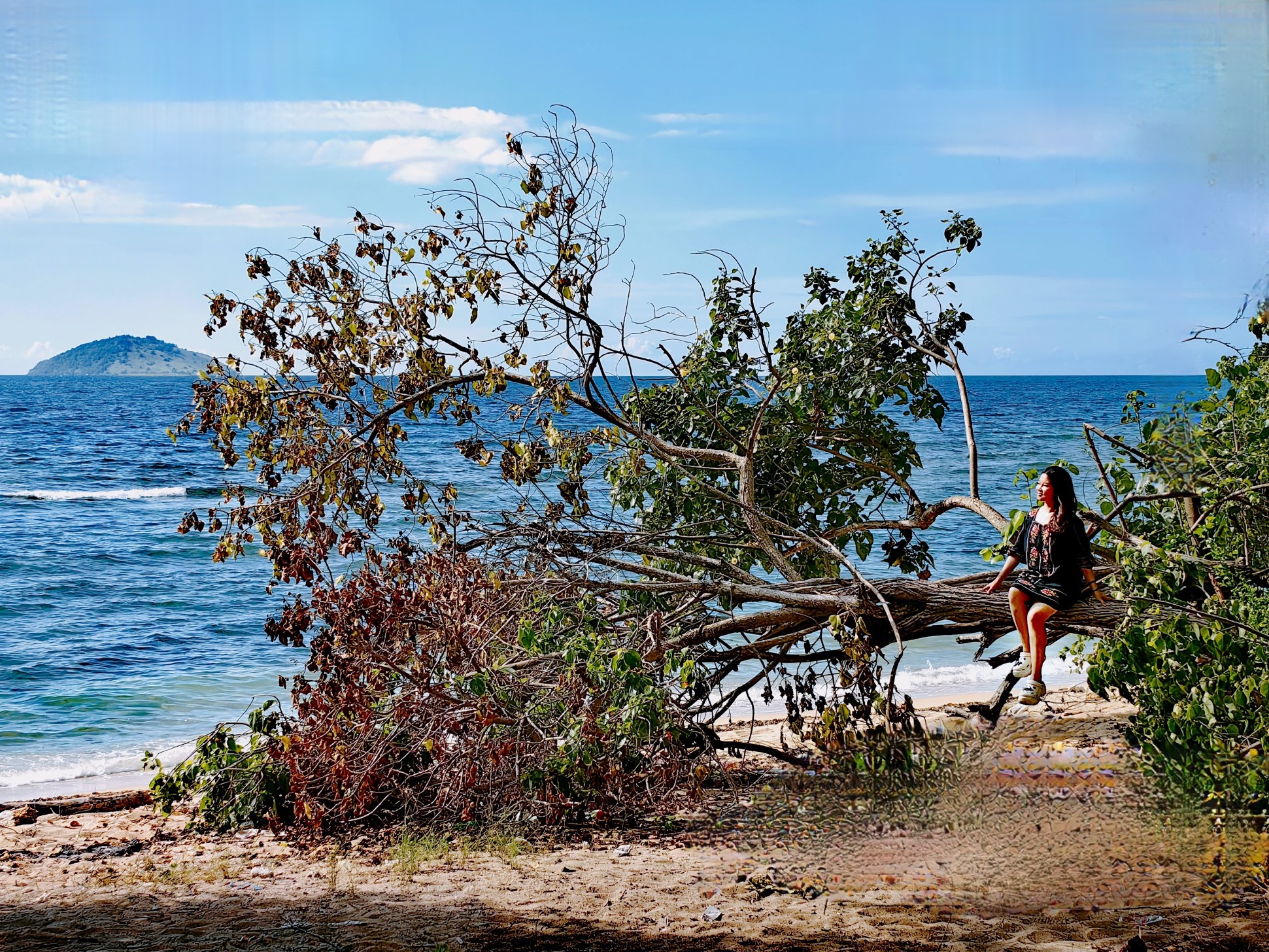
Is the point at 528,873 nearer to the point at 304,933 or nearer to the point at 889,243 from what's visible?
the point at 304,933

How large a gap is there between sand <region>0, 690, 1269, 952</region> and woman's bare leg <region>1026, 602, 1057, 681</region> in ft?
2.99

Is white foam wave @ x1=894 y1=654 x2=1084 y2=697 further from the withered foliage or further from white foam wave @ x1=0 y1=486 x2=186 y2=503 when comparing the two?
white foam wave @ x1=0 y1=486 x2=186 y2=503

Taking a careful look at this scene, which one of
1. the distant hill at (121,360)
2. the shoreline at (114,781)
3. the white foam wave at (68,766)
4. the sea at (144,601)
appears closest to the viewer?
the shoreline at (114,781)

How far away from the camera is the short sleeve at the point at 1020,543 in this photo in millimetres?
6500

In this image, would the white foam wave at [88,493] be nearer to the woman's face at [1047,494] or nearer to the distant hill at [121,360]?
the woman's face at [1047,494]

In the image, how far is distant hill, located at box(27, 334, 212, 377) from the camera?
123 metres

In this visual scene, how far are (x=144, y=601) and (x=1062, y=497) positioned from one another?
15.3 meters

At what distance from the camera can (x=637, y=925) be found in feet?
16.5

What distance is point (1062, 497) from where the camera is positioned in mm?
6500

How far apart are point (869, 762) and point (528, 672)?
2065 mm

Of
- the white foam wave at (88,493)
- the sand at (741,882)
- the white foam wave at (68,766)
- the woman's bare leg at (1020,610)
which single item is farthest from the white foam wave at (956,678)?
the white foam wave at (88,493)

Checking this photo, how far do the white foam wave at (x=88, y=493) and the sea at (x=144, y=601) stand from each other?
0.28ft

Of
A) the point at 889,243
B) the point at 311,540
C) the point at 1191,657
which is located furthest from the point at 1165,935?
the point at 889,243

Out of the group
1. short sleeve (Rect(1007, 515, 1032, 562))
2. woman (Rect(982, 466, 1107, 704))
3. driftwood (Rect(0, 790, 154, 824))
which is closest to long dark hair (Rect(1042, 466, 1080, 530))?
woman (Rect(982, 466, 1107, 704))
